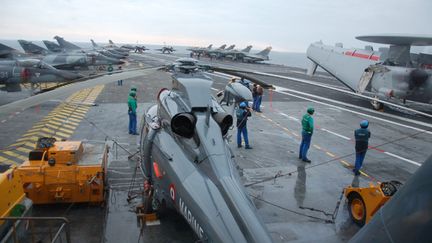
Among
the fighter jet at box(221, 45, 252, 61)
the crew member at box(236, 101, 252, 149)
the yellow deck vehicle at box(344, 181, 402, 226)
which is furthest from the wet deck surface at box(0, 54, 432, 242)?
the fighter jet at box(221, 45, 252, 61)

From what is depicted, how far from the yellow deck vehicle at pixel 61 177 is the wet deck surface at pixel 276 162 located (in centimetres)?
42

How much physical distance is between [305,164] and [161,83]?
23728 mm

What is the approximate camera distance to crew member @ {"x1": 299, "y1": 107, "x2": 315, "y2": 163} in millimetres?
12594

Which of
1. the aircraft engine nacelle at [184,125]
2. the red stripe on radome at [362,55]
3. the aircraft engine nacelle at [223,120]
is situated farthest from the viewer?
the red stripe on radome at [362,55]

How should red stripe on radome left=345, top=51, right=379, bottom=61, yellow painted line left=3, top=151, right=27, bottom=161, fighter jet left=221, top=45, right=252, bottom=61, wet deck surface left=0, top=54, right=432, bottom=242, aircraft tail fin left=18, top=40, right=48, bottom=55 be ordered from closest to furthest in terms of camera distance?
wet deck surface left=0, top=54, right=432, bottom=242
yellow painted line left=3, top=151, right=27, bottom=161
red stripe on radome left=345, top=51, right=379, bottom=61
aircraft tail fin left=18, top=40, right=48, bottom=55
fighter jet left=221, top=45, right=252, bottom=61

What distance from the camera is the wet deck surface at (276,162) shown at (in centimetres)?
809

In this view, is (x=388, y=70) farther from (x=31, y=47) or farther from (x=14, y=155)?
(x=31, y=47)

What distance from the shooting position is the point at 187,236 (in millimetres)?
7637

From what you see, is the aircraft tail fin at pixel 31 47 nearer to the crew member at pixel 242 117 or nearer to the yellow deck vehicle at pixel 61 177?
the crew member at pixel 242 117

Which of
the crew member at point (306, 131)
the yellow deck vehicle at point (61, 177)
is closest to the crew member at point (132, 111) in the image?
the yellow deck vehicle at point (61, 177)

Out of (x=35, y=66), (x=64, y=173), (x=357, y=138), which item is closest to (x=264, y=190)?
(x=357, y=138)

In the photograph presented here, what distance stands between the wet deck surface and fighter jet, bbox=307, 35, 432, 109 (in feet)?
5.58

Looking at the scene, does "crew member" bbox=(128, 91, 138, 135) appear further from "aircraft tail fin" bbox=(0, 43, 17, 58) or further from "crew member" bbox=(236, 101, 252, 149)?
"aircraft tail fin" bbox=(0, 43, 17, 58)

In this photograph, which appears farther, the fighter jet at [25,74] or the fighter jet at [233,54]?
the fighter jet at [233,54]
